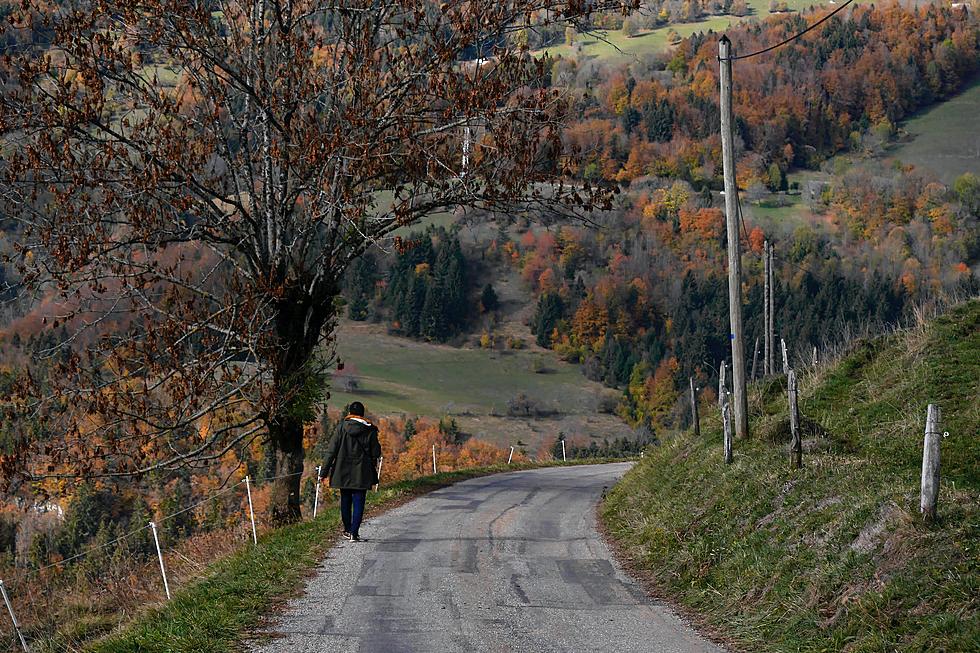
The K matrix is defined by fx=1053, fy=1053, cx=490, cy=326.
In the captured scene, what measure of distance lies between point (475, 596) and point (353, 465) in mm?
4047

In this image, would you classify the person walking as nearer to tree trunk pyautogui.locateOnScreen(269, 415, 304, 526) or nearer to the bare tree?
the bare tree

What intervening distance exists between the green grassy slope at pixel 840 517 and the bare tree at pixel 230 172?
5.48 metres

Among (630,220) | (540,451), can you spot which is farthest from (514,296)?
(540,451)

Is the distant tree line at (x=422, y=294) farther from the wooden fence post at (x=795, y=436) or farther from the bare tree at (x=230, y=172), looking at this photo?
the wooden fence post at (x=795, y=436)

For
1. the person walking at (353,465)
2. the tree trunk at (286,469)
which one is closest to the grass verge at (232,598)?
the person walking at (353,465)

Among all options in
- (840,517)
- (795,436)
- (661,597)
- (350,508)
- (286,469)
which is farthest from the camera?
(286,469)

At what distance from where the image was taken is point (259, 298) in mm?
17516

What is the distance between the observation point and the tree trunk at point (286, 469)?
737 inches

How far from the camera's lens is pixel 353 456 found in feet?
47.3

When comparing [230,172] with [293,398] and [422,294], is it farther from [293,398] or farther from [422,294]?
[422,294]

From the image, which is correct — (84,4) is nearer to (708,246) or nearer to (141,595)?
(141,595)

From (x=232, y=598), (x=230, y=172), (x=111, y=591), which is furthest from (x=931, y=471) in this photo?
(x=111, y=591)

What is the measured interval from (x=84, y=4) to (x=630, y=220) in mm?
160274

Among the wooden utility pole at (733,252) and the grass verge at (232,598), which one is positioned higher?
the wooden utility pole at (733,252)
